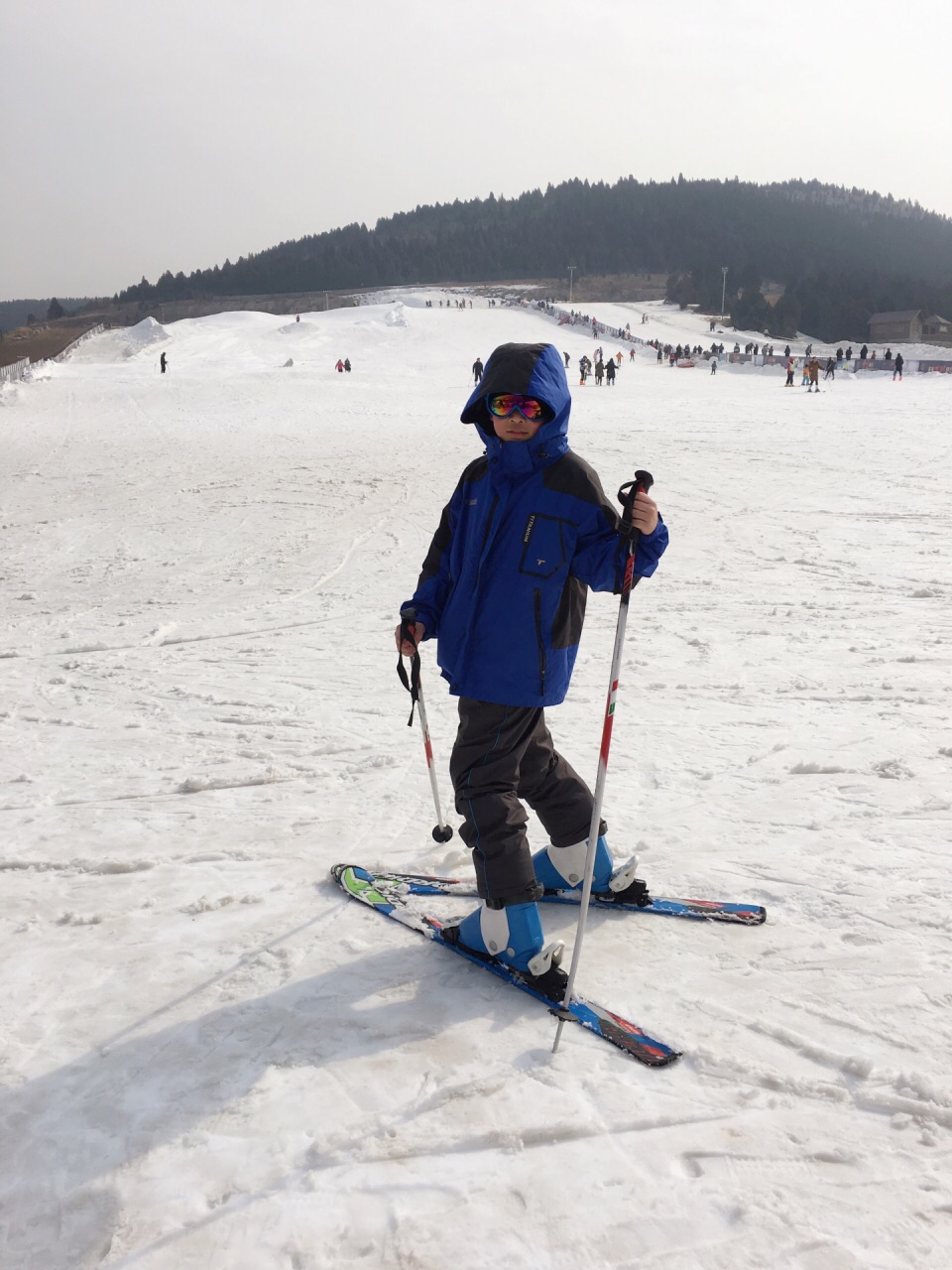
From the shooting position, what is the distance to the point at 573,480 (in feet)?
8.80

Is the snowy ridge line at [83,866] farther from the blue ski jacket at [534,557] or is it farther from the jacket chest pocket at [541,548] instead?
the jacket chest pocket at [541,548]

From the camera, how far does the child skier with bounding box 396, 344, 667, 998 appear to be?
2.65 m

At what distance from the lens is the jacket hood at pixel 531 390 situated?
258cm

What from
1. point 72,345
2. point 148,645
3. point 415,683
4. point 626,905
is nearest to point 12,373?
point 72,345

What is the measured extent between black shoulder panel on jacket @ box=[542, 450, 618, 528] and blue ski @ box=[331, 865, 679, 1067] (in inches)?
52.7

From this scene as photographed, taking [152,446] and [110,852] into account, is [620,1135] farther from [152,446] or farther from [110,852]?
[152,446]

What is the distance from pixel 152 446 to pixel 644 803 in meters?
15.8

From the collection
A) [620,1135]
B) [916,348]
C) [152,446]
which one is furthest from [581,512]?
[916,348]

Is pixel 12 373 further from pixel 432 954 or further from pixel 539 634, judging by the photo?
pixel 539 634

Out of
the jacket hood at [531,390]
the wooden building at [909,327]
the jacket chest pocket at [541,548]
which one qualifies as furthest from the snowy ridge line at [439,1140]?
the wooden building at [909,327]

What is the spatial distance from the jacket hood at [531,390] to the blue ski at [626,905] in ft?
4.89

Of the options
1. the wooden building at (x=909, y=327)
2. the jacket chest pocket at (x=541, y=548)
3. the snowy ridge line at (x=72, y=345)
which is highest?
the wooden building at (x=909, y=327)

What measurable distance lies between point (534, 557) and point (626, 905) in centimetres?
125

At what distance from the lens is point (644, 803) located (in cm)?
388
